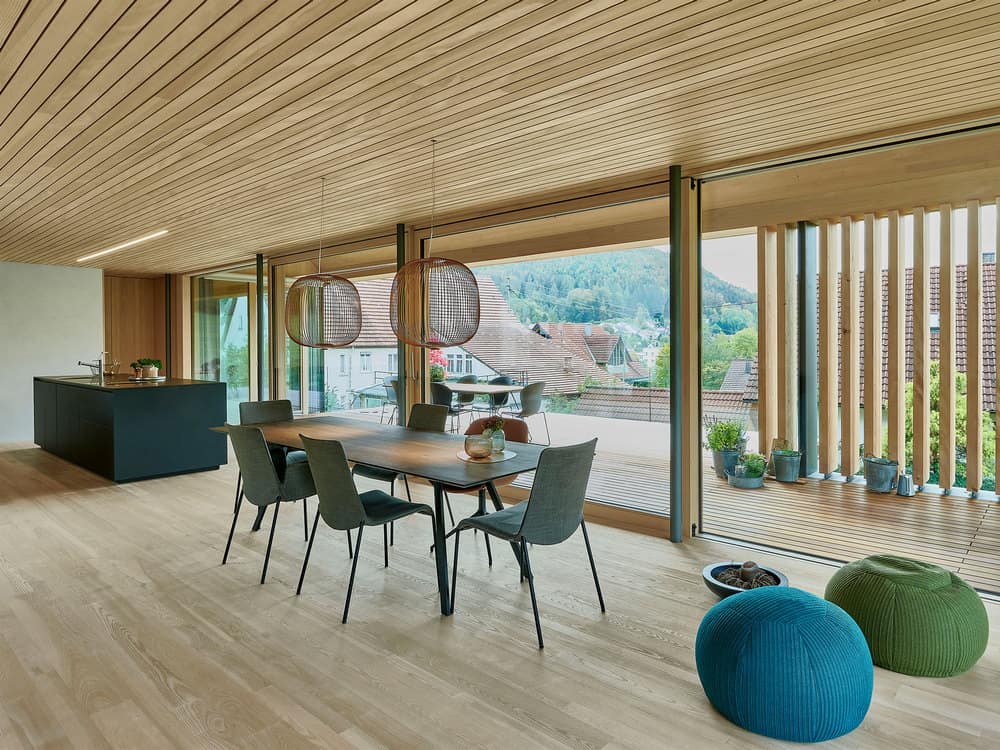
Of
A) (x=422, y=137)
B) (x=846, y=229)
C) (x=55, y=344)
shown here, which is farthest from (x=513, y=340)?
(x=55, y=344)

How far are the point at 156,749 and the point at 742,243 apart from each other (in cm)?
391

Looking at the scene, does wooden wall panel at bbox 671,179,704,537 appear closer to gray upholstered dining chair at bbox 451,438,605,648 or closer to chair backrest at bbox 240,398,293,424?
gray upholstered dining chair at bbox 451,438,605,648

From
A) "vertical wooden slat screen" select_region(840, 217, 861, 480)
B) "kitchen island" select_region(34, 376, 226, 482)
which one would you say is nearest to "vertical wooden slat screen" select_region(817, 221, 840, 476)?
"vertical wooden slat screen" select_region(840, 217, 861, 480)

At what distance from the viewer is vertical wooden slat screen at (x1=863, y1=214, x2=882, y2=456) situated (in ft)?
Answer: 12.1

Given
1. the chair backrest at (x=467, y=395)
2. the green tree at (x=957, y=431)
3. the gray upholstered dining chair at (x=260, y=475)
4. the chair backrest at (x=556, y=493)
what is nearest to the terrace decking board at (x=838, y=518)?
the green tree at (x=957, y=431)

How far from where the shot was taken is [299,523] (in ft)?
15.4

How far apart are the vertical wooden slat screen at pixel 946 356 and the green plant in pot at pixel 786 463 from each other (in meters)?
0.73

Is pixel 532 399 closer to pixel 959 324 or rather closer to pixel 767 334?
pixel 767 334

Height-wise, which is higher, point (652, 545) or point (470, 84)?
point (470, 84)

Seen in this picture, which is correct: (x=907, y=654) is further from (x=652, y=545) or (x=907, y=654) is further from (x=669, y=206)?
(x=669, y=206)

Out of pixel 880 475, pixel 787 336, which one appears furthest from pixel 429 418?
pixel 880 475

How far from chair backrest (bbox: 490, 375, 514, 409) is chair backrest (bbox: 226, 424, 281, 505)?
7.22 feet

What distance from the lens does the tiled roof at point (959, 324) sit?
331 centimetres

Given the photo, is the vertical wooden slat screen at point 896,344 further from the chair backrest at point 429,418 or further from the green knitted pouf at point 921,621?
the chair backrest at point 429,418
